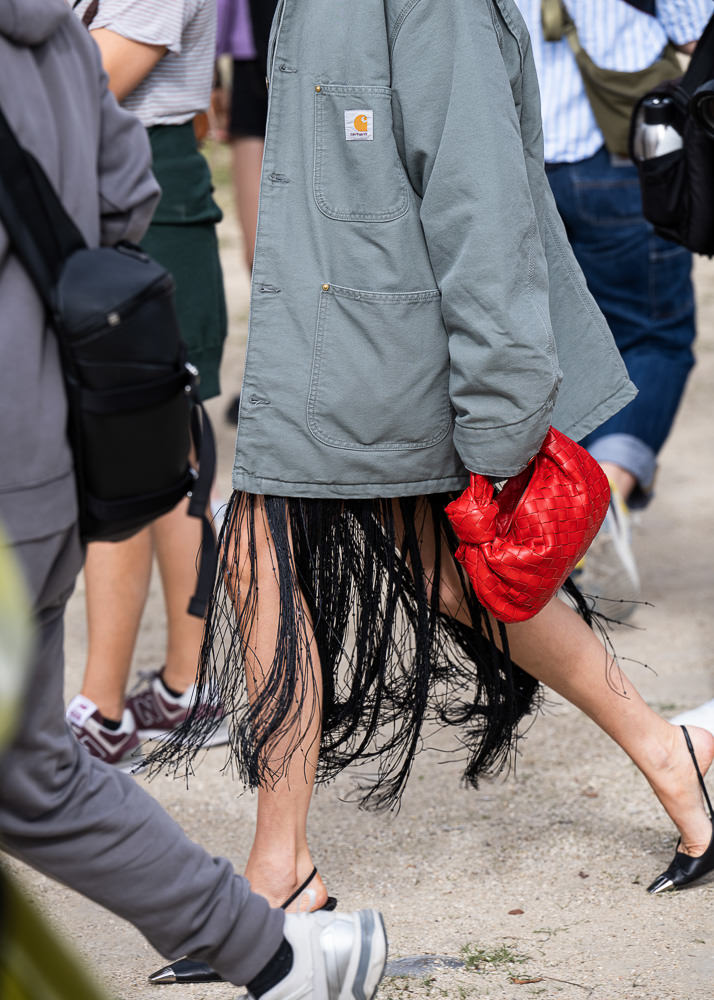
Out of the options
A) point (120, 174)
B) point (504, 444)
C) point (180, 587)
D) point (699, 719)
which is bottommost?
point (180, 587)

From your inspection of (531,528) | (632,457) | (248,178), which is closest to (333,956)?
(531,528)

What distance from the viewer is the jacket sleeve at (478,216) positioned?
83.6 inches

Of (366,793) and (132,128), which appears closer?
(132,128)

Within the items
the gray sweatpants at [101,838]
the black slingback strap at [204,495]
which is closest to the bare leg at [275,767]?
the black slingback strap at [204,495]

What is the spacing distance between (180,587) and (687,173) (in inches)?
59.8

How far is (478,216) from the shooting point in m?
2.12

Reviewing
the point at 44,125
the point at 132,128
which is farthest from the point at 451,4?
the point at 44,125

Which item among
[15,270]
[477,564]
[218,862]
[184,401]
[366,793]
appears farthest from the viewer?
[366,793]

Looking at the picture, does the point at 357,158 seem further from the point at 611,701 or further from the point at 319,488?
the point at 611,701

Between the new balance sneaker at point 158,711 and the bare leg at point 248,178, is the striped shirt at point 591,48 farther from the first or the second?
the bare leg at point 248,178

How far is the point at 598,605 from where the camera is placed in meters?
3.87

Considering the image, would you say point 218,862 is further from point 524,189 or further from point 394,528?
point 524,189

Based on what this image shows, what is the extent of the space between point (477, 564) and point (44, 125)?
102cm

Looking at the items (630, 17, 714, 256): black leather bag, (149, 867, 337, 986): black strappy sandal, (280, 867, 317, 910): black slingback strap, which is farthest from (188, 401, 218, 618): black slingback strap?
(630, 17, 714, 256): black leather bag
